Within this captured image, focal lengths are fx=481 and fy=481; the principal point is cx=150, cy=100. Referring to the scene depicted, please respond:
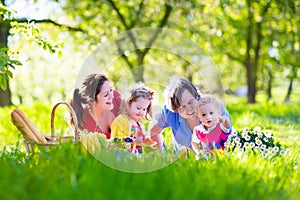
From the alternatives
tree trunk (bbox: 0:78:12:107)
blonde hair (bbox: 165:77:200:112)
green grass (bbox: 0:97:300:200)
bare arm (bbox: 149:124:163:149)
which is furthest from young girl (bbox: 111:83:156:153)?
tree trunk (bbox: 0:78:12:107)

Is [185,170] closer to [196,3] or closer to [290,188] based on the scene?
[290,188]

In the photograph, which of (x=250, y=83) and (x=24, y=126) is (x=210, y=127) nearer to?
(x=24, y=126)

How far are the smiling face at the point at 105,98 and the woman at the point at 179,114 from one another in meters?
0.59

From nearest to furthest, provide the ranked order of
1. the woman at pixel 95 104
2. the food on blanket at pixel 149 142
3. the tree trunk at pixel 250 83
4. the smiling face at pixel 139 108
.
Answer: the food on blanket at pixel 149 142 < the woman at pixel 95 104 < the smiling face at pixel 139 108 < the tree trunk at pixel 250 83

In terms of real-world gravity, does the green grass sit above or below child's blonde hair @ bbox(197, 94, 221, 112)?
below

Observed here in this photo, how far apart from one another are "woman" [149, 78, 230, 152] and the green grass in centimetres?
125

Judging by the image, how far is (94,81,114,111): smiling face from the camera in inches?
216

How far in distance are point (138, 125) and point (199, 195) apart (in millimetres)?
2884

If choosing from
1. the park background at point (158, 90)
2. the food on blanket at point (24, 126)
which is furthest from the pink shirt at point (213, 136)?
the food on blanket at point (24, 126)

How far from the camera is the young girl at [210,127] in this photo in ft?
17.2

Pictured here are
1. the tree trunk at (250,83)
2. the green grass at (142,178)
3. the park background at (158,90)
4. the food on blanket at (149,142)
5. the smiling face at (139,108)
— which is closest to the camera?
the green grass at (142,178)

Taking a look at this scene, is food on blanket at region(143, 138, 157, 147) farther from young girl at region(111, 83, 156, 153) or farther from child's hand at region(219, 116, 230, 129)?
child's hand at region(219, 116, 230, 129)

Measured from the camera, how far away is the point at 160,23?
1470cm

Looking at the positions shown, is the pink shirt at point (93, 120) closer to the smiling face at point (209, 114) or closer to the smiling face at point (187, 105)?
the smiling face at point (187, 105)
